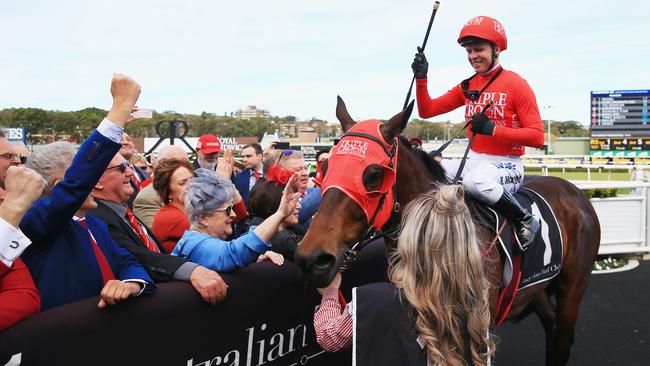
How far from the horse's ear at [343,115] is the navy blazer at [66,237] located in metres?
1.28

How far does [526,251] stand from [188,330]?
77.9 inches

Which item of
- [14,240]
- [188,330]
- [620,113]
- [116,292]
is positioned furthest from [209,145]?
[620,113]

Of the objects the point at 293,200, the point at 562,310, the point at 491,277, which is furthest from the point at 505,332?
the point at 293,200

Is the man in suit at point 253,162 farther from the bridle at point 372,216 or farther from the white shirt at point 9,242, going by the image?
the white shirt at point 9,242

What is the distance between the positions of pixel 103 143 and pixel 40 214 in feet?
1.00

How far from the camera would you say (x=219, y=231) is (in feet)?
8.18

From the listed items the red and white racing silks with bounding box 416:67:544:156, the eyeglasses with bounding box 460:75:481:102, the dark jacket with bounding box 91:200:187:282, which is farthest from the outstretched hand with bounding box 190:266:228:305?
the eyeglasses with bounding box 460:75:481:102

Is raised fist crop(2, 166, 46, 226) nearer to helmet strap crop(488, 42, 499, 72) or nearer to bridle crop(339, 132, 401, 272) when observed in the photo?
bridle crop(339, 132, 401, 272)

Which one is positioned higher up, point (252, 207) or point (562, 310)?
point (252, 207)

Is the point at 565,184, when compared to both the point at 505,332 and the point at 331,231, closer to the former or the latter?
the point at 505,332

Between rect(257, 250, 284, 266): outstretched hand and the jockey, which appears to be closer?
rect(257, 250, 284, 266): outstretched hand

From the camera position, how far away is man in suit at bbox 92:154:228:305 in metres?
1.95

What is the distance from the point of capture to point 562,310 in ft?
12.0

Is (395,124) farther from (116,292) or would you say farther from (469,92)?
(116,292)
